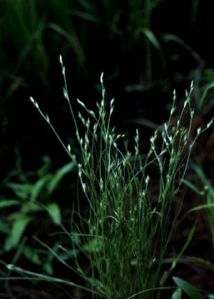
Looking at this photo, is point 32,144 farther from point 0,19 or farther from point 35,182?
point 0,19

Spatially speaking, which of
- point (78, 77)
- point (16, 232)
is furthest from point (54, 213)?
point (78, 77)

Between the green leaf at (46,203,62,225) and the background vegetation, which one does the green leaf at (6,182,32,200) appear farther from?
the green leaf at (46,203,62,225)

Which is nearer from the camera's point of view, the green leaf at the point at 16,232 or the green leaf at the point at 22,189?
the green leaf at the point at 16,232

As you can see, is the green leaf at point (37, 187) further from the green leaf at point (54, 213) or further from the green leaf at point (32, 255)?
the green leaf at point (32, 255)

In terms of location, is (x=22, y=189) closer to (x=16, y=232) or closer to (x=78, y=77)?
(x=16, y=232)

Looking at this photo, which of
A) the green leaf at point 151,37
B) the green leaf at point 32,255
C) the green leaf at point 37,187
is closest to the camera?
the green leaf at point 32,255

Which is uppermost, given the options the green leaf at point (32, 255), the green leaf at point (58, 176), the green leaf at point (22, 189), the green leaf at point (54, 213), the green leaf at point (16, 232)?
the green leaf at point (58, 176)

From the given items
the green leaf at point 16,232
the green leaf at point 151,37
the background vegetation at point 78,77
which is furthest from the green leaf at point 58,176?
the green leaf at point 151,37
